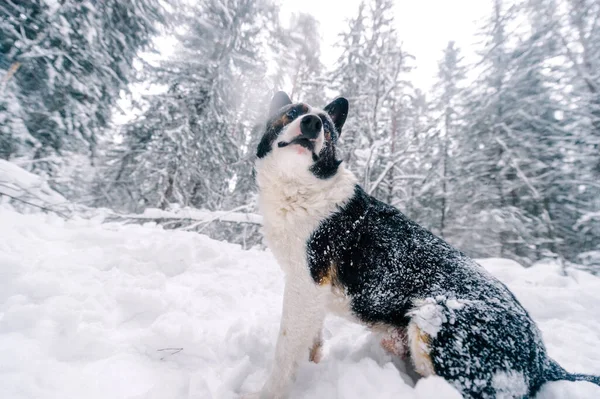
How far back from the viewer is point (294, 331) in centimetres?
A: 186

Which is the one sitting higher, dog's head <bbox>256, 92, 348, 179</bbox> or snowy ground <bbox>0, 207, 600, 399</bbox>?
dog's head <bbox>256, 92, 348, 179</bbox>

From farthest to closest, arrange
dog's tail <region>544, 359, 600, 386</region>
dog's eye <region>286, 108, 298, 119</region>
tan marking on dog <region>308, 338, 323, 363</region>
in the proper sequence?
dog's eye <region>286, 108, 298, 119</region> < tan marking on dog <region>308, 338, 323, 363</region> < dog's tail <region>544, 359, 600, 386</region>

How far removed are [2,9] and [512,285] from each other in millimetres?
14804

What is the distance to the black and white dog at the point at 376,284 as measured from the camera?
151cm

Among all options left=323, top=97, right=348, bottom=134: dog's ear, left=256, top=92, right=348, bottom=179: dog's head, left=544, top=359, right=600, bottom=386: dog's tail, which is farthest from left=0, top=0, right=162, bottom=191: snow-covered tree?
left=544, top=359, right=600, bottom=386: dog's tail

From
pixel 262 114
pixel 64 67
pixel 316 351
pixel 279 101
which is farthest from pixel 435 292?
pixel 262 114

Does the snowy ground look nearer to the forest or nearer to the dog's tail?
the dog's tail

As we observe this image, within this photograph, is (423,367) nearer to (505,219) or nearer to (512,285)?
(512,285)

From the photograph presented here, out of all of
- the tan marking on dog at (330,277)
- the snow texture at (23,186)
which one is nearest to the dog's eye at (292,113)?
the tan marking on dog at (330,277)

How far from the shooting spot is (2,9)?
7781mm

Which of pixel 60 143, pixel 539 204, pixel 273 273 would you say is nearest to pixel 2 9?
pixel 60 143

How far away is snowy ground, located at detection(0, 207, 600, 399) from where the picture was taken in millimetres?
1555

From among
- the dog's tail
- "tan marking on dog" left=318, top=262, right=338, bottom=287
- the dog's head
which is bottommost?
the dog's tail

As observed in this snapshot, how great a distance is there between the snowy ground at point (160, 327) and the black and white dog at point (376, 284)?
0.74 feet
